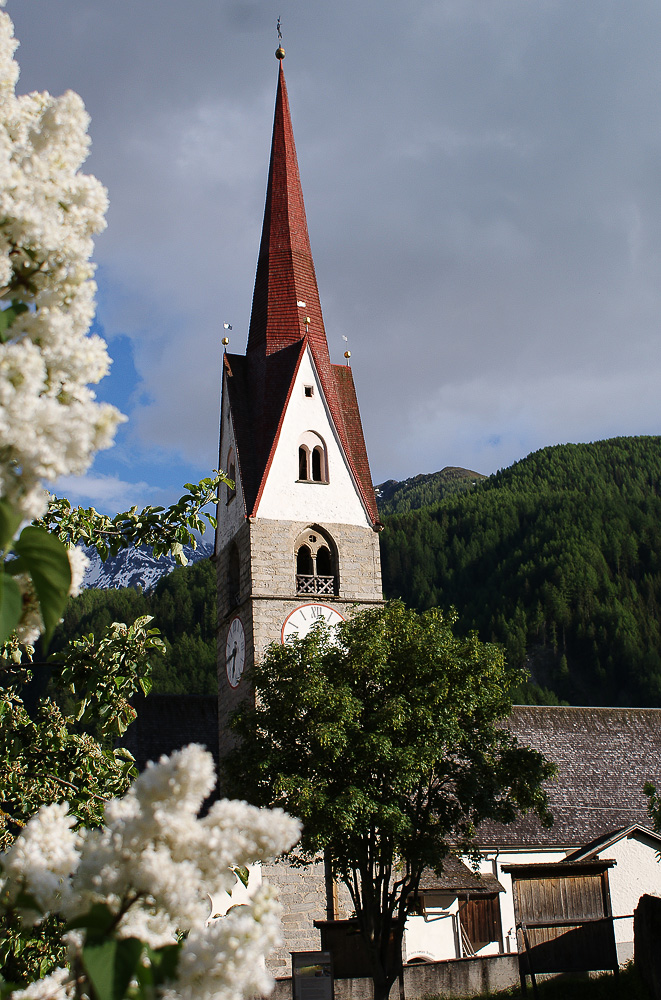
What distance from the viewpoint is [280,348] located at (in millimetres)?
30734

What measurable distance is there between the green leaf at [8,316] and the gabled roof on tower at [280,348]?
24.8 metres

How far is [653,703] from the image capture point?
331 feet

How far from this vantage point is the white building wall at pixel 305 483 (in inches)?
1109

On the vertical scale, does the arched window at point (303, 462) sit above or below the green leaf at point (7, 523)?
above

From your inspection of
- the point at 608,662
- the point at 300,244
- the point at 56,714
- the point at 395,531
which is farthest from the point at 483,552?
the point at 56,714

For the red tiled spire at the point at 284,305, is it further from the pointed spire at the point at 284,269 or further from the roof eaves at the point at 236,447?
the roof eaves at the point at 236,447

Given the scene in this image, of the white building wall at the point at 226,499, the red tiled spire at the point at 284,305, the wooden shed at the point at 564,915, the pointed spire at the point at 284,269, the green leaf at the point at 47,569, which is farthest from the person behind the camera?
the pointed spire at the point at 284,269

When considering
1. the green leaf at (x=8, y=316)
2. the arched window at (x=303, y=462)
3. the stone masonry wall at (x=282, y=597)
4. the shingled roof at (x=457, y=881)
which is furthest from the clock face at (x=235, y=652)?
the green leaf at (x=8, y=316)

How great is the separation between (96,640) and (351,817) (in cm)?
1073

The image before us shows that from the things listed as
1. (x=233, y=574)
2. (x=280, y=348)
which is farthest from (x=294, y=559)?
(x=280, y=348)

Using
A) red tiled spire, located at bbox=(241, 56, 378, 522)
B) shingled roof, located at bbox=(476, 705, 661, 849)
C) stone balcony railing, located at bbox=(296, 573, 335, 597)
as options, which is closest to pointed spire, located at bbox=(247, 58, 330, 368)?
red tiled spire, located at bbox=(241, 56, 378, 522)

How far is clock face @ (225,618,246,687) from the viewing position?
27125mm

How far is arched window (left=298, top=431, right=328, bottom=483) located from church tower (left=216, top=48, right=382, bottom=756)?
3 centimetres

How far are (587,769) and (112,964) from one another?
111 feet
